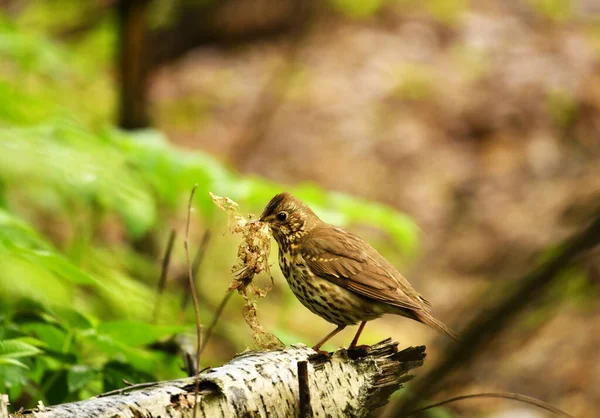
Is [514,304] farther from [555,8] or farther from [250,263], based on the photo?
[555,8]

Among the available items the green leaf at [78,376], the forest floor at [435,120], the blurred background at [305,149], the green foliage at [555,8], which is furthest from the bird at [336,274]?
the green foliage at [555,8]

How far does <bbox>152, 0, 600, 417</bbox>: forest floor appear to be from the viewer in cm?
742

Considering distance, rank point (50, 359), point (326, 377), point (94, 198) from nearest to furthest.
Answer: point (326, 377)
point (50, 359)
point (94, 198)

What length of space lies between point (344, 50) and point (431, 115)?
1.71 meters

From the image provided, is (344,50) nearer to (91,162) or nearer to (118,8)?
(118,8)

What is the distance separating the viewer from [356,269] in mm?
2555

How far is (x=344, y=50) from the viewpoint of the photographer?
9.60m

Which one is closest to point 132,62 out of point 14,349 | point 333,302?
point 333,302

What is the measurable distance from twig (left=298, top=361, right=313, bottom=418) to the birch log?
4 cm

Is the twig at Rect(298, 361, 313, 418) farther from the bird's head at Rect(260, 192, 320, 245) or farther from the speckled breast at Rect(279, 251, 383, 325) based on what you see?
the bird's head at Rect(260, 192, 320, 245)

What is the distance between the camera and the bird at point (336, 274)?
7.99 ft

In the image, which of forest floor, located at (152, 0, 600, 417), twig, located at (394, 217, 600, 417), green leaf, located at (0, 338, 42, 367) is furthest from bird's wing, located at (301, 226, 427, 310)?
forest floor, located at (152, 0, 600, 417)

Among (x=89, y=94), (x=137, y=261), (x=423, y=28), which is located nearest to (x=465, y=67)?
(x=423, y=28)

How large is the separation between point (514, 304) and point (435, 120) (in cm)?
808
